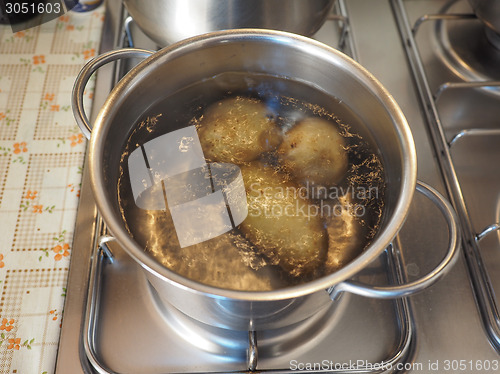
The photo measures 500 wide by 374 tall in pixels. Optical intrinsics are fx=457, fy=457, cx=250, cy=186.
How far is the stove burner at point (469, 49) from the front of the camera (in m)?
0.94

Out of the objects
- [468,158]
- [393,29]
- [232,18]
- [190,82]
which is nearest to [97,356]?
[190,82]

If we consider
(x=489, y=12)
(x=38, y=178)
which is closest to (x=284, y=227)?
(x=38, y=178)

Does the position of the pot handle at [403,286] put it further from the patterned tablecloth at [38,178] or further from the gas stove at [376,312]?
the patterned tablecloth at [38,178]

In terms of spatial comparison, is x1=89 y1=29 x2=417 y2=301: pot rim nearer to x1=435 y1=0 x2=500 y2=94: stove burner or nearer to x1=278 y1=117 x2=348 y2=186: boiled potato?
x1=278 y1=117 x2=348 y2=186: boiled potato

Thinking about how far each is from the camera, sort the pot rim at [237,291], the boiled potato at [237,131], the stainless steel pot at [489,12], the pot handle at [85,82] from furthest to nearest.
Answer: the stainless steel pot at [489,12]
the boiled potato at [237,131]
the pot handle at [85,82]
the pot rim at [237,291]

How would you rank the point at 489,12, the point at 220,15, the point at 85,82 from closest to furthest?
1. the point at 85,82
2. the point at 220,15
3. the point at 489,12

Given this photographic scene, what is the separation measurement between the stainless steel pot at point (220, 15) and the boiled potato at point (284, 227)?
0.88ft

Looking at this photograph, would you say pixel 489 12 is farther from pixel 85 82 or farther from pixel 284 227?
pixel 85 82

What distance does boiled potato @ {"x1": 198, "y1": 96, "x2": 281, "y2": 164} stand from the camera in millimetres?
700

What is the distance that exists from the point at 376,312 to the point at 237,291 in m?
0.32

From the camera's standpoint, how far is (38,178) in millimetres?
813

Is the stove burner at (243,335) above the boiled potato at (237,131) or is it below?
below

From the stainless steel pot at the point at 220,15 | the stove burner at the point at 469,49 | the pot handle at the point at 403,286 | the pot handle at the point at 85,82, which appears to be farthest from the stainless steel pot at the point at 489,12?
the pot handle at the point at 85,82

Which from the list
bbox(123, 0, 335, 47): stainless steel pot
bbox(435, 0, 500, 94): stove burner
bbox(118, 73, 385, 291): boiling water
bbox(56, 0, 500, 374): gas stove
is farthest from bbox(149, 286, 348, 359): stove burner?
bbox(435, 0, 500, 94): stove burner
